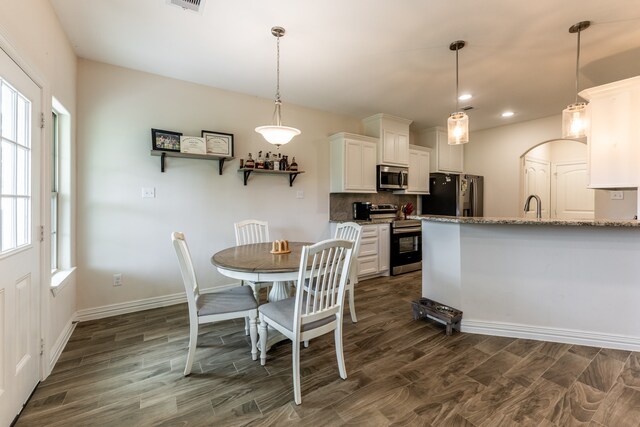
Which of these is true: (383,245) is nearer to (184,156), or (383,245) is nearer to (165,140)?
(184,156)

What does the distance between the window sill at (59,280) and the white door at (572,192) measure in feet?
26.6

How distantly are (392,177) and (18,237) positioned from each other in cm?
440

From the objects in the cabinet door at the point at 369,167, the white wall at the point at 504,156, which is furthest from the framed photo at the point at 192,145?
the white wall at the point at 504,156

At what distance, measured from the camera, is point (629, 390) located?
5.93 ft

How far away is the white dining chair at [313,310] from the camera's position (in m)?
1.72

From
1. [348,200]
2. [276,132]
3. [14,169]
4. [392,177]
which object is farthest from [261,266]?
[392,177]

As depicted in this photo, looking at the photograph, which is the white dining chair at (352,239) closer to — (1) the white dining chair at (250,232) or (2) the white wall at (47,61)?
(1) the white dining chair at (250,232)

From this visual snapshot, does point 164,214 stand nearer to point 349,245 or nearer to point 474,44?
point 349,245

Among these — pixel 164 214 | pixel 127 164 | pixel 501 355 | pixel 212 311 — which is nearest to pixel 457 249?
pixel 501 355

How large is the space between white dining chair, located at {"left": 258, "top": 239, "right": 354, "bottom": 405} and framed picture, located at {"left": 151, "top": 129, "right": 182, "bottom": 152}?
213cm

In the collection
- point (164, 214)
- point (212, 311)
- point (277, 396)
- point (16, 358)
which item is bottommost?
point (277, 396)

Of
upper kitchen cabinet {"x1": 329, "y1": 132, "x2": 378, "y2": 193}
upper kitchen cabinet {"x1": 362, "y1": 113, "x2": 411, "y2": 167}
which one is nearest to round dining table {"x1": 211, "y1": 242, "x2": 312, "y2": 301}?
upper kitchen cabinet {"x1": 329, "y1": 132, "x2": 378, "y2": 193}

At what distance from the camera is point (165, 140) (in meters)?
3.10

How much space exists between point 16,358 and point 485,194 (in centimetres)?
641
